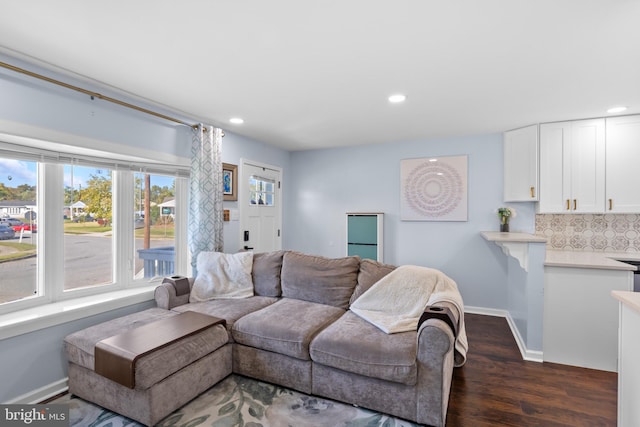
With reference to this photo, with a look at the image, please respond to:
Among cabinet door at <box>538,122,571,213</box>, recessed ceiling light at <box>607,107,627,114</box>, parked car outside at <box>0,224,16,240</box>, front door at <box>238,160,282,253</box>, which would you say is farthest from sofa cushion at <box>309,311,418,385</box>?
recessed ceiling light at <box>607,107,627,114</box>

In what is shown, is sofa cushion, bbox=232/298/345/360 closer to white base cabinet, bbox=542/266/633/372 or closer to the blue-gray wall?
white base cabinet, bbox=542/266/633/372

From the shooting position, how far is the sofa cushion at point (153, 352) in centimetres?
188

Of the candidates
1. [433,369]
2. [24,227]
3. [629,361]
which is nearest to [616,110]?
[629,361]

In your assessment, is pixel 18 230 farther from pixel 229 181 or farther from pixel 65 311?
pixel 229 181

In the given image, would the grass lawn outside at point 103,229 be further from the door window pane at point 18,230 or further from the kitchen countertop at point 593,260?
the kitchen countertop at point 593,260

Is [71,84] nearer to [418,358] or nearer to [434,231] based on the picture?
[418,358]

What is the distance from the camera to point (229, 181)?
3.89 m

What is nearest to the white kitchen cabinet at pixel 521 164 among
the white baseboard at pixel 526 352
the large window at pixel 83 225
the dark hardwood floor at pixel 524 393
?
the white baseboard at pixel 526 352

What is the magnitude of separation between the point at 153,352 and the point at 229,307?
92 centimetres

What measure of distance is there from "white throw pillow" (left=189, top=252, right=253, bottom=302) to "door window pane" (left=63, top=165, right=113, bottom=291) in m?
0.80

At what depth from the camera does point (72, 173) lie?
2627 mm

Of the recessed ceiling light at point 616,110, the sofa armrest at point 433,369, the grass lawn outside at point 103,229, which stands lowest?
the sofa armrest at point 433,369

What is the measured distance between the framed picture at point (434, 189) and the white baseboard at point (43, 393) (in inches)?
154

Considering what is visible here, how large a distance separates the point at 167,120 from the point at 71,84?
2.71 feet
